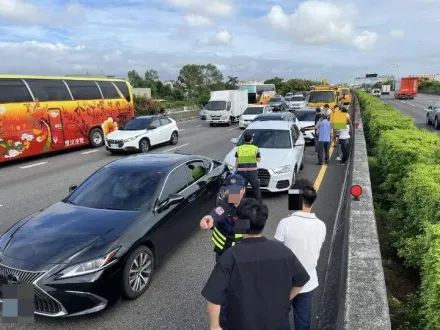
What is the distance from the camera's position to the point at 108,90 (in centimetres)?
1836

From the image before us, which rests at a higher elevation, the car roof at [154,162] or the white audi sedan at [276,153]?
the car roof at [154,162]

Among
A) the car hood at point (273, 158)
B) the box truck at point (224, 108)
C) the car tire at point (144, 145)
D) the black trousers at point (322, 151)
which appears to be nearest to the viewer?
the car hood at point (273, 158)

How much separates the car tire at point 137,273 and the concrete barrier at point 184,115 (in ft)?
88.0

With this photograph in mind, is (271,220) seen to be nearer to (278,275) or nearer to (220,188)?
(220,188)

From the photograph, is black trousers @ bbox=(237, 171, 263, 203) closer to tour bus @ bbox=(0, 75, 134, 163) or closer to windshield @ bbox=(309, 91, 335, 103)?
tour bus @ bbox=(0, 75, 134, 163)

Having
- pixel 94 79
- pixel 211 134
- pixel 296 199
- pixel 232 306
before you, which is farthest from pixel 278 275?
pixel 211 134

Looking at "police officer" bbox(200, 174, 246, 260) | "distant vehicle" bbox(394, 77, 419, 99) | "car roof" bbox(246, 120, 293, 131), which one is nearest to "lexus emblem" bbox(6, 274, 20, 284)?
"police officer" bbox(200, 174, 246, 260)

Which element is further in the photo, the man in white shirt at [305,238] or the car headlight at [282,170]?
the car headlight at [282,170]

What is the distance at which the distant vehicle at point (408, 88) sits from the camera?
5891 centimetres

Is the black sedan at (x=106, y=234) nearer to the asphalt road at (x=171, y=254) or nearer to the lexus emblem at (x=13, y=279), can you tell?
the lexus emblem at (x=13, y=279)

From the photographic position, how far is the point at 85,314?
403 centimetres

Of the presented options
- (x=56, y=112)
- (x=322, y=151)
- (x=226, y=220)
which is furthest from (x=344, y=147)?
(x=56, y=112)

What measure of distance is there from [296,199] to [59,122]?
14.3 m

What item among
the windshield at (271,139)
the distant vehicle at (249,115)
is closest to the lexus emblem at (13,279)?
the windshield at (271,139)
